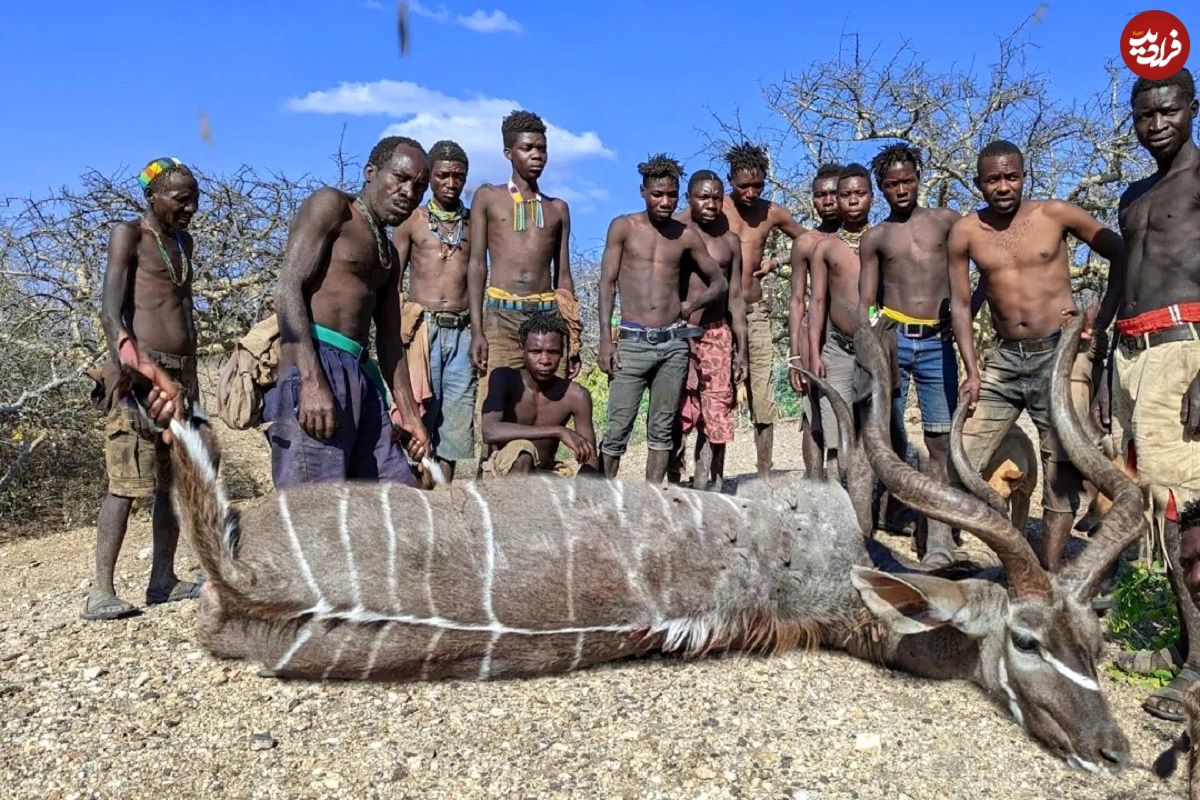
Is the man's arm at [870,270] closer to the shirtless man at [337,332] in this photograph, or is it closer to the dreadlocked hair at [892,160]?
Answer: the dreadlocked hair at [892,160]

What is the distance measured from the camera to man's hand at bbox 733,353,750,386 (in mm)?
6785

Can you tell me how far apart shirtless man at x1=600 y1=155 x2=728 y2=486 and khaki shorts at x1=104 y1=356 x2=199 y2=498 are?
2.72 meters

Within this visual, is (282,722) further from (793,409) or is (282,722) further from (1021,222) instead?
(793,409)

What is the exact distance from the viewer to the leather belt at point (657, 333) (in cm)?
632

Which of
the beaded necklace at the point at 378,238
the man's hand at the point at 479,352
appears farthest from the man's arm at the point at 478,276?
the beaded necklace at the point at 378,238

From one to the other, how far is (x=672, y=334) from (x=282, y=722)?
3779mm

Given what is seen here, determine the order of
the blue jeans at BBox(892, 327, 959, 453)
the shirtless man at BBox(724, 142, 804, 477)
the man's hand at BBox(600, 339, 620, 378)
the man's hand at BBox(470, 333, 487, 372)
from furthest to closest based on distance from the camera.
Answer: the shirtless man at BBox(724, 142, 804, 477) < the man's hand at BBox(600, 339, 620, 378) < the man's hand at BBox(470, 333, 487, 372) < the blue jeans at BBox(892, 327, 959, 453)

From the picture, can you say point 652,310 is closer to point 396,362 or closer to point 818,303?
point 818,303

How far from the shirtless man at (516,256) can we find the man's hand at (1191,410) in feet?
11.5

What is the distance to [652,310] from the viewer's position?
6.37 meters

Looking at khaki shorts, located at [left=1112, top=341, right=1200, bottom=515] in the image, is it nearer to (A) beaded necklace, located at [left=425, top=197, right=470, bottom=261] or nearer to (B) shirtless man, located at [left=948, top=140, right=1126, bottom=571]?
(B) shirtless man, located at [left=948, top=140, right=1126, bottom=571]

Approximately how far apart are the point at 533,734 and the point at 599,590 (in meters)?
0.61
